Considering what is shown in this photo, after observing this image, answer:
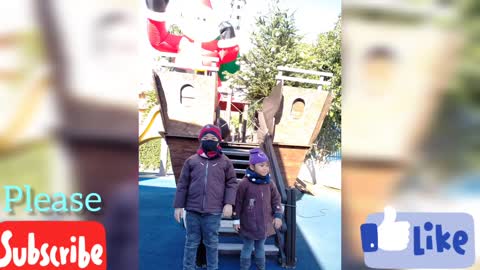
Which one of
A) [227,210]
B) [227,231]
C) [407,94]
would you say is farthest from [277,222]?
[407,94]

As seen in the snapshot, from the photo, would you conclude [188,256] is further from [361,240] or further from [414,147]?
[414,147]

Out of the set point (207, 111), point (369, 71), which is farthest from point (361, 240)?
point (207, 111)

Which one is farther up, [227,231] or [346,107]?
[346,107]

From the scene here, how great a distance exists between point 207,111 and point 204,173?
1.59m

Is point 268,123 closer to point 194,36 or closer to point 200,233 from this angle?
point 200,233

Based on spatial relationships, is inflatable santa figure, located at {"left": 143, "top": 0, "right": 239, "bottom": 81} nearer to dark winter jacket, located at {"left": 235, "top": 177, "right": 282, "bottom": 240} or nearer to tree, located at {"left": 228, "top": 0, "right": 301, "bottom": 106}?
tree, located at {"left": 228, "top": 0, "right": 301, "bottom": 106}

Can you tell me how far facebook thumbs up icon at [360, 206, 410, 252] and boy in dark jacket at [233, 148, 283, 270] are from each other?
745 mm

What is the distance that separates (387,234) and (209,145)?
132cm

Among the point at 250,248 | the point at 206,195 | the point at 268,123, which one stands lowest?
the point at 250,248

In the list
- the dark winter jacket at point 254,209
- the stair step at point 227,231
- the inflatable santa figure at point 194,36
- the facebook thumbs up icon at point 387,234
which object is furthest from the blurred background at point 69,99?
the inflatable santa figure at point 194,36

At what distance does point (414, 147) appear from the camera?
172 cm

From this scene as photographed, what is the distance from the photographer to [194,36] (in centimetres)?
712

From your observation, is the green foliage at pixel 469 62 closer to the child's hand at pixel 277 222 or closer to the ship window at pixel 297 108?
the child's hand at pixel 277 222

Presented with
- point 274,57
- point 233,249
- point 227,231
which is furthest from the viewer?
point 274,57
